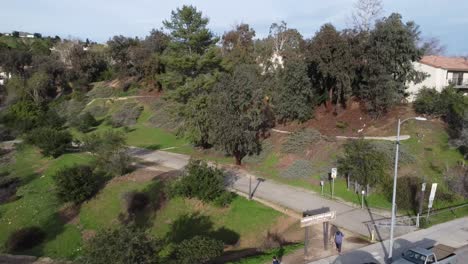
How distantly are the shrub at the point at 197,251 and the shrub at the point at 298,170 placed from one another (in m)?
15.1

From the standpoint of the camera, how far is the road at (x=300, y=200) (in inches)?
878

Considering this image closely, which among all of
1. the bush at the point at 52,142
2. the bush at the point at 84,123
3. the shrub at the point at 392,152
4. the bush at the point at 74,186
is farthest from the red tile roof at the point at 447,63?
the bush at the point at 84,123

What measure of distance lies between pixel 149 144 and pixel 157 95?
2386 centimetres

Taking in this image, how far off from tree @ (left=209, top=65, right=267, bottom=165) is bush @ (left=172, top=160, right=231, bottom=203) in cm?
586

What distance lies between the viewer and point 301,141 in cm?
3438

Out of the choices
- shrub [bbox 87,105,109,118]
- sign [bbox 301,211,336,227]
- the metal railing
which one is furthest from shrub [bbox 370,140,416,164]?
shrub [bbox 87,105,109,118]

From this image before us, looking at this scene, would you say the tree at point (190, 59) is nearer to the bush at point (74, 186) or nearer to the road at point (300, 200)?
the road at point (300, 200)

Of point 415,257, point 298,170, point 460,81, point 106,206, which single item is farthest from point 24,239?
point 460,81

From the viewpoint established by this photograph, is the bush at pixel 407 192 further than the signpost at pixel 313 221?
Yes

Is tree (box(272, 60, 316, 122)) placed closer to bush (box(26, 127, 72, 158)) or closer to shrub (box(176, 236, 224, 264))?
bush (box(26, 127, 72, 158))

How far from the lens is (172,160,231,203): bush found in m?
27.2

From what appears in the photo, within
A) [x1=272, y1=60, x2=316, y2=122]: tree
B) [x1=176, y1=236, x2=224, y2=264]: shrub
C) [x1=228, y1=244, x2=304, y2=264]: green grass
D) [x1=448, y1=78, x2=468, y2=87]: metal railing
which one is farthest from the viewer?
[x1=448, y1=78, x2=468, y2=87]: metal railing

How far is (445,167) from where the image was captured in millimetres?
27656

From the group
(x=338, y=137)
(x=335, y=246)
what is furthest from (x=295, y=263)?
(x=338, y=137)
